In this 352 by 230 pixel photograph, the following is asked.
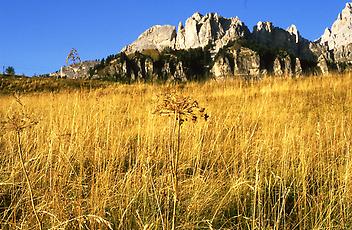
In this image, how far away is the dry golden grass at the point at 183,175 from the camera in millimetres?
2133

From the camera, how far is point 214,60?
371 ft

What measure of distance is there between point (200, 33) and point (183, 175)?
131017 millimetres

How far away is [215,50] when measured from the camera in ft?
400

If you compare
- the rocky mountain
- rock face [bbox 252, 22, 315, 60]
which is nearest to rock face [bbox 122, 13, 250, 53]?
the rocky mountain

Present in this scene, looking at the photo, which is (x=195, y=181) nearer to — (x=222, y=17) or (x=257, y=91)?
(x=257, y=91)

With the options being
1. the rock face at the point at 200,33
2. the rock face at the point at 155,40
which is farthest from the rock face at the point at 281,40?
the rock face at the point at 155,40

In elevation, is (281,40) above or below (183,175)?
above

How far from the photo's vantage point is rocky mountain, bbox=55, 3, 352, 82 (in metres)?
104

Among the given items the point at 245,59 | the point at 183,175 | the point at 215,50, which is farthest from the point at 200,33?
the point at 183,175

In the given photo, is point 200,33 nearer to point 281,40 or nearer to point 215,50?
point 215,50

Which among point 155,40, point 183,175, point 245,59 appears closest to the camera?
point 183,175

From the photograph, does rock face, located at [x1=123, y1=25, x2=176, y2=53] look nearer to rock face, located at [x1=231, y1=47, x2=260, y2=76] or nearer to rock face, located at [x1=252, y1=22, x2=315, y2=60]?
rock face, located at [x1=252, y1=22, x2=315, y2=60]

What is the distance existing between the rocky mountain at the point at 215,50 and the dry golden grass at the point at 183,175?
91.2m

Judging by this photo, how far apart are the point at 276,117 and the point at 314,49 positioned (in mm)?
145452
